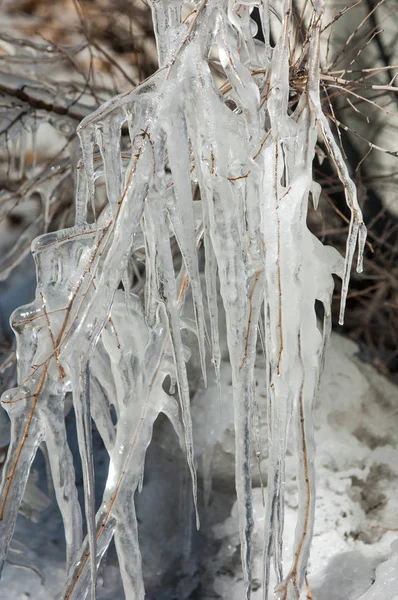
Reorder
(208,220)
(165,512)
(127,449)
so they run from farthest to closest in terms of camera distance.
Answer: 1. (165,512)
2. (127,449)
3. (208,220)

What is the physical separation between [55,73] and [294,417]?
1424mm

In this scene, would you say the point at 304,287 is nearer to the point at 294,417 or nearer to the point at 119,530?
the point at 294,417

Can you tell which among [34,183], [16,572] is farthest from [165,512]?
[34,183]

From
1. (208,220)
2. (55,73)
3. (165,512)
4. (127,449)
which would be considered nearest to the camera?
(208,220)

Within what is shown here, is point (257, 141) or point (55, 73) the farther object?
point (55, 73)

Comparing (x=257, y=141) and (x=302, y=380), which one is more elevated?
(x=257, y=141)

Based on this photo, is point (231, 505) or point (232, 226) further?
point (231, 505)

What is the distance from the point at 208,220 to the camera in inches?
23.5

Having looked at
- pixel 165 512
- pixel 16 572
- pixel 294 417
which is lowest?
pixel 16 572

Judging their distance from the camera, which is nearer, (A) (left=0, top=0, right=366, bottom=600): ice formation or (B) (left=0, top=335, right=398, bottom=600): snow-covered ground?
(A) (left=0, top=0, right=366, bottom=600): ice formation

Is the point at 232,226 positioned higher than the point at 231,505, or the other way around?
the point at 232,226

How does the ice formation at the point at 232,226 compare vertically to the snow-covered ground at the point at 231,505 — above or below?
above

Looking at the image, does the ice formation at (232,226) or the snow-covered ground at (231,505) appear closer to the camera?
the ice formation at (232,226)

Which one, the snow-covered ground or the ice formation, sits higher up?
the ice formation
